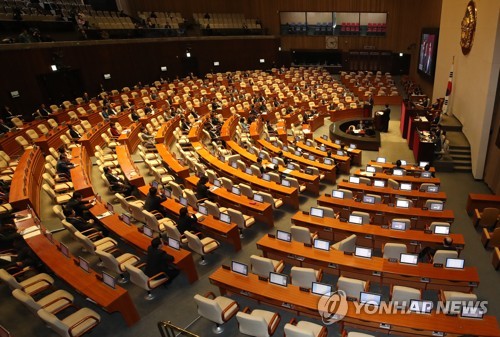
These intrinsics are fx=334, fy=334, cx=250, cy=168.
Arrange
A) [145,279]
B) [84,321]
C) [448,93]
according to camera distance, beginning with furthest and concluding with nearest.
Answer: [448,93] < [145,279] < [84,321]

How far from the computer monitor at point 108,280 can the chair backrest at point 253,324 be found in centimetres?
254

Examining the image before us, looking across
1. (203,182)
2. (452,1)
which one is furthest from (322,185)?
(452,1)

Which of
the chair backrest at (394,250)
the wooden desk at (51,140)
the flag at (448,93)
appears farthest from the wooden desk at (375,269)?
the flag at (448,93)

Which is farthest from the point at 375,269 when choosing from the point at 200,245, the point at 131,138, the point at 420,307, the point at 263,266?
the point at 131,138

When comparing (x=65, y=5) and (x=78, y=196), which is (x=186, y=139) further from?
(x=65, y=5)

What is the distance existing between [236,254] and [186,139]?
8.92 metres

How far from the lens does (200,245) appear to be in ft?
25.5

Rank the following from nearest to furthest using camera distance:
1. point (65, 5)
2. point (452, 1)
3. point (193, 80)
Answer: point (452, 1), point (65, 5), point (193, 80)

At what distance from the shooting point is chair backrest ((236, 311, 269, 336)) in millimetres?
5238

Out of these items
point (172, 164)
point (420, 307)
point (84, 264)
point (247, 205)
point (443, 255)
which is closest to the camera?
point (420, 307)

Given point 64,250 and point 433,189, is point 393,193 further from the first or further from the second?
point 64,250

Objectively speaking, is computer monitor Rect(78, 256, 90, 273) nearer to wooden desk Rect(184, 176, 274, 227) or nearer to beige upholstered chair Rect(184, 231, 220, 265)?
beige upholstered chair Rect(184, 231, 220, 265)

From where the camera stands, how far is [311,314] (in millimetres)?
6012

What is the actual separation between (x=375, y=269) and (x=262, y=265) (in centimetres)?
228
